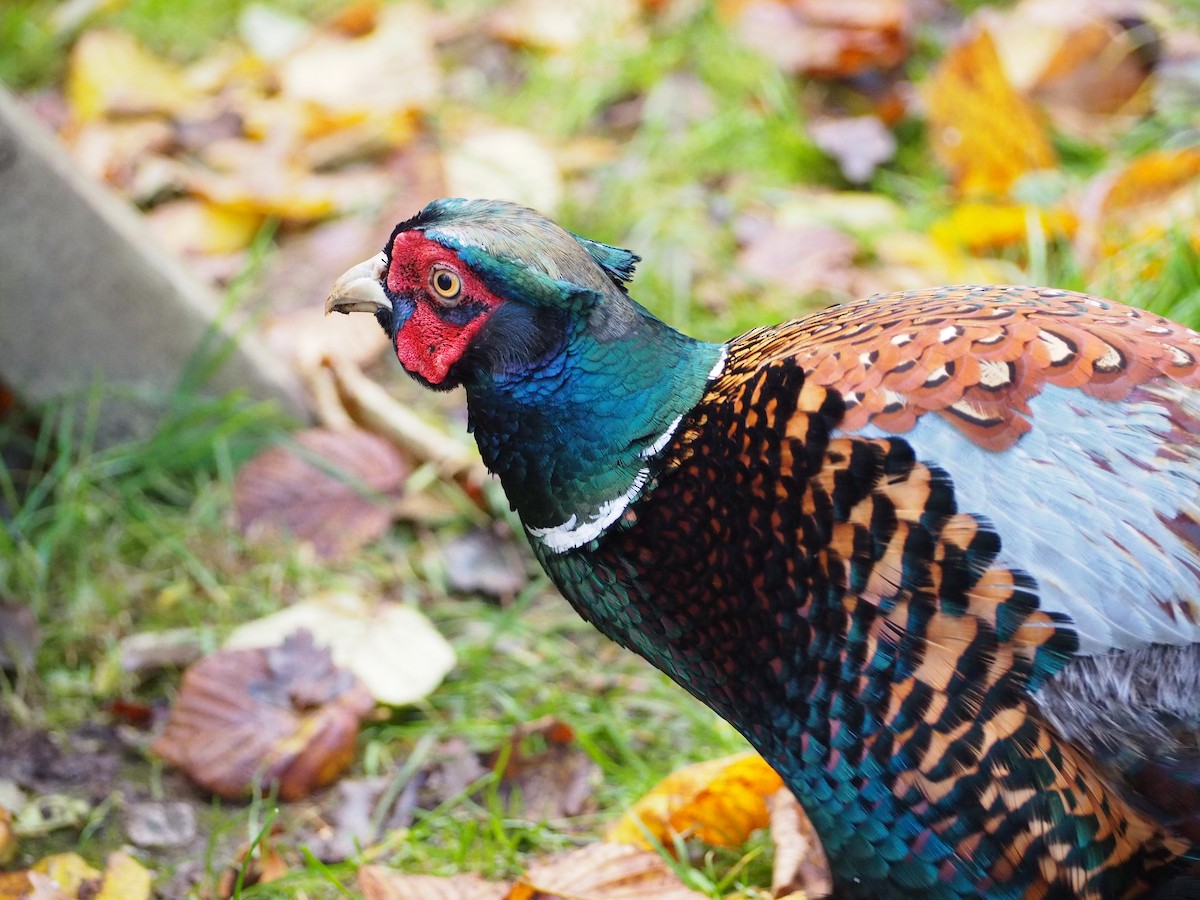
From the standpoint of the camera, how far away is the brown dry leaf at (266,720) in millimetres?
2699

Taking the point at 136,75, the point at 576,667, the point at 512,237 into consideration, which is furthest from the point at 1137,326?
the point at 136,75

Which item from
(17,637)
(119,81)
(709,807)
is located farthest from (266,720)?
(119,81)

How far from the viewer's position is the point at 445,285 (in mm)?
2021

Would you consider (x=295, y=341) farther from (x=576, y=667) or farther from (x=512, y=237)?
(x=512, y=237)

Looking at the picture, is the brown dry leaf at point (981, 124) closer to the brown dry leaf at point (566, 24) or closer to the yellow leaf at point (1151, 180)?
the yellow leaf at point (1151, 180)

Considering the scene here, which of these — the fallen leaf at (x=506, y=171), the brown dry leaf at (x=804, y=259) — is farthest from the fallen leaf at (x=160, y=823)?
the brown dry leaf at (x=804, y=259)

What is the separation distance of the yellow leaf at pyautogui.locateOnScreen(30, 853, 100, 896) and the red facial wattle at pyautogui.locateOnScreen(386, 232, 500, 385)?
46.3 inches

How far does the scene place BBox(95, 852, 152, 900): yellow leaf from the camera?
2377 millimetres

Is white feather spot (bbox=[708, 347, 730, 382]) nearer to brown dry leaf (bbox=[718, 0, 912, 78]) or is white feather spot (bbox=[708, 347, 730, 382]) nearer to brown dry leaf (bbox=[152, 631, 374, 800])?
brown dry leaf (bbox=[152, 631, 374, 800])

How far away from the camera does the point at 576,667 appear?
3.06 metres

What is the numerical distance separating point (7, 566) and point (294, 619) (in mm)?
749

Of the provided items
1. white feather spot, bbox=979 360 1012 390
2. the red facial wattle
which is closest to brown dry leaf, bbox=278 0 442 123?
the red facial wattle

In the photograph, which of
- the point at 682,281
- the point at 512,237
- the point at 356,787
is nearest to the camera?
the point at 512,237

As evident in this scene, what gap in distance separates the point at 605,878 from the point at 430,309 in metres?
1.02
